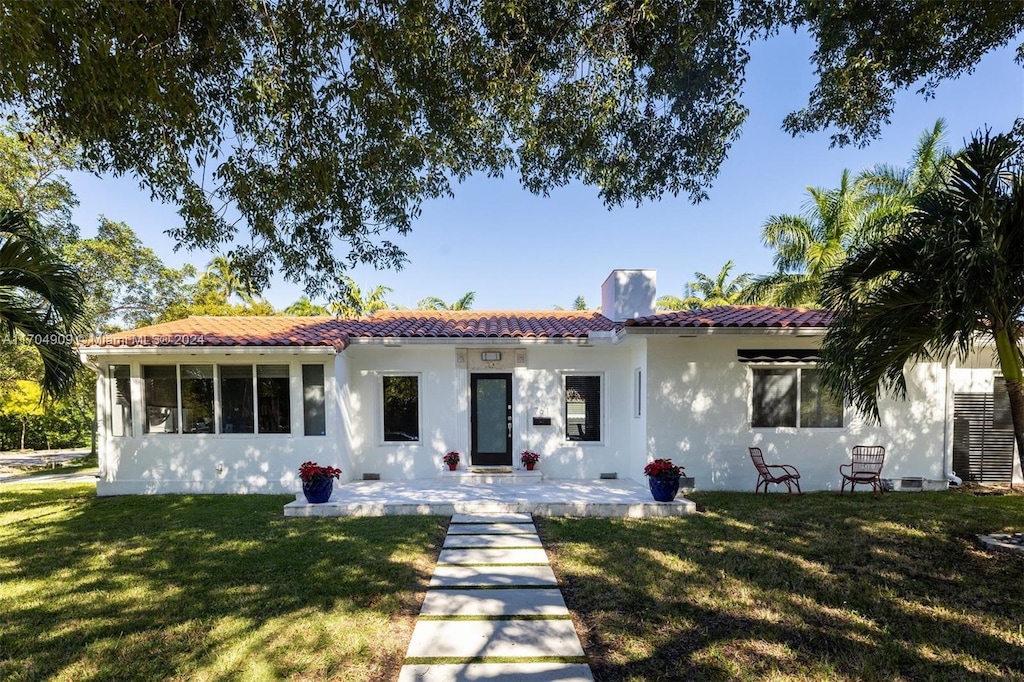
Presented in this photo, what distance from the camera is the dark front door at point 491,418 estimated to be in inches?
423

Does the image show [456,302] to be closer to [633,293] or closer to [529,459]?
[633,293]

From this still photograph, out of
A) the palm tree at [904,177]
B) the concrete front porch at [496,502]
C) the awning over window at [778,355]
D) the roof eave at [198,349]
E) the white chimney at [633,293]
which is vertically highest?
the palm tree at [904,177]

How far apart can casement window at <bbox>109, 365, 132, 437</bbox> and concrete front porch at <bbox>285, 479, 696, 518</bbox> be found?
14.2ft

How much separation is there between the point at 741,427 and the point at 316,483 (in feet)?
26.1

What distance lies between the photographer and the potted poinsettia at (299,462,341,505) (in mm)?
8195

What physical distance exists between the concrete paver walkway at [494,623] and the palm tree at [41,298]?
5850mm

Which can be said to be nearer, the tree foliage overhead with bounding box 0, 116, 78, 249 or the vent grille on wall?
the vent grille on wall

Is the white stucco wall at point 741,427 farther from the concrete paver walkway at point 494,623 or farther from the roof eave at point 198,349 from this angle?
the roof eave at point 198,349

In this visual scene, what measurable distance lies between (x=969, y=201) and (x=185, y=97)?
7976mm

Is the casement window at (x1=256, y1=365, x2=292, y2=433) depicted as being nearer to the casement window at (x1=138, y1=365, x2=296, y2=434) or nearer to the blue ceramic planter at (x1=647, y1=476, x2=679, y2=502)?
the casement window at (x1=138, y1=365, x2=296, y2=434)

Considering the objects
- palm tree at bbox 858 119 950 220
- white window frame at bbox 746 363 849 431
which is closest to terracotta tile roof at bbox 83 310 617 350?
white window frame at bbox 746 363 849 431

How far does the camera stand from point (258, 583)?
5.04 metres

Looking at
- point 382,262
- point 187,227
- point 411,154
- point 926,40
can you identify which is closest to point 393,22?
point 411,154

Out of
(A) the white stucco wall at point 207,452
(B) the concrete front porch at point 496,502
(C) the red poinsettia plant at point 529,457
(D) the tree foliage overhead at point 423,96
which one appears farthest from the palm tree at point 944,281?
(A) the white stucco wall at point 207,452
